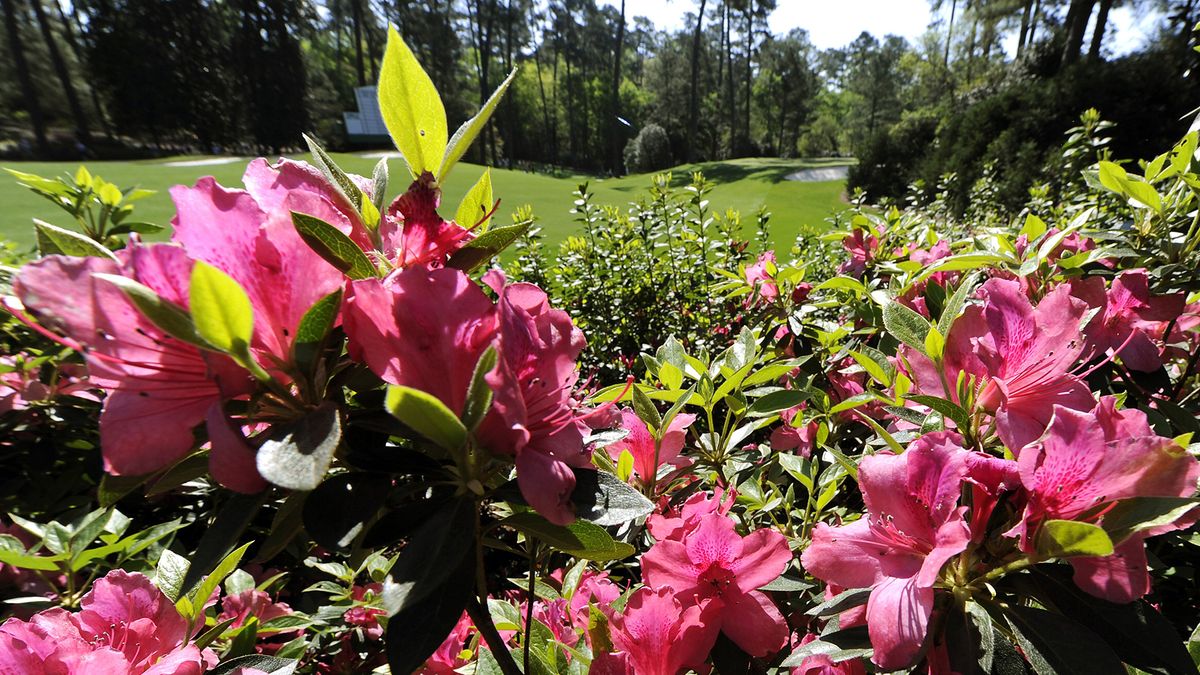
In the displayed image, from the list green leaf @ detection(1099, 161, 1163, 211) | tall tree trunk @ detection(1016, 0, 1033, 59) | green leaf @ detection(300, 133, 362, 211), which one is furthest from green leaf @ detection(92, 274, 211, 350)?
tall tree trunk @ detection(1016, 0, 1033, 59)

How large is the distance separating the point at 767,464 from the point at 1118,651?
72 cm

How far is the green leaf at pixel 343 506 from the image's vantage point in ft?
1.50

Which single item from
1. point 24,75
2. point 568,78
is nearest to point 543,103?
point 568,78

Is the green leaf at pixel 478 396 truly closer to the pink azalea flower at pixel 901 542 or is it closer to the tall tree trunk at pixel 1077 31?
the pink azalea flower at pixel 901 542

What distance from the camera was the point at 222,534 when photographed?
18.1 inches

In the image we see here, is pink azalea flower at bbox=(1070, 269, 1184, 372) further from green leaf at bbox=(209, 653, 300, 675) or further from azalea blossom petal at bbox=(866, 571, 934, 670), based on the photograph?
green leaf at bbox=(209, 653, 300, 675)

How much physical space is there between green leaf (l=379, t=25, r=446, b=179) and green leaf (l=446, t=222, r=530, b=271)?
3.0 inches

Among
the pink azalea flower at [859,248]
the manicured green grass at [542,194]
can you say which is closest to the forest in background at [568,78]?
the manicured green grass at [542,194]

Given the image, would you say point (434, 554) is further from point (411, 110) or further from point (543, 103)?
point (543, 103)

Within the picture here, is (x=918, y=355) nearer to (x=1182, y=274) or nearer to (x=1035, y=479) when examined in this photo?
(x=1035, y=479)

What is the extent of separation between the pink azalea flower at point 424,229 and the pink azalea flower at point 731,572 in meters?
0.46

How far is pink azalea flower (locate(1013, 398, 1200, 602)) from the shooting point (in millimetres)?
513

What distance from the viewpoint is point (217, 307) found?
1.23ft

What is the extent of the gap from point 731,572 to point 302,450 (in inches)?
21.8
